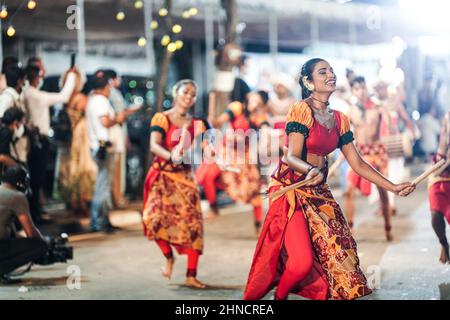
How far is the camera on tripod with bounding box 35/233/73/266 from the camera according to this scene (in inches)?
324

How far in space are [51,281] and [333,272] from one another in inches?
133

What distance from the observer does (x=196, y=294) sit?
7.40 m

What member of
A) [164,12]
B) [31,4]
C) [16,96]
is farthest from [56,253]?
[164,12]

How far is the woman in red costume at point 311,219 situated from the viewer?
5711 mm

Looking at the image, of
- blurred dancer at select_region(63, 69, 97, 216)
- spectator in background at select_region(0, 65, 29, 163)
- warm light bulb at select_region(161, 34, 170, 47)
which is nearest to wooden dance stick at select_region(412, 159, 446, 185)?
spectator in background at select_region(0, 65, 29, 163)

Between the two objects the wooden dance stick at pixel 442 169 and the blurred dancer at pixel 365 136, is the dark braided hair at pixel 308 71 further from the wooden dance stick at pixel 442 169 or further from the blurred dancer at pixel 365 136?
the blurred dancer at pixel 365 136

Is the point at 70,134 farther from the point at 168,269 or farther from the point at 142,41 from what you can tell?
the point at 168,269

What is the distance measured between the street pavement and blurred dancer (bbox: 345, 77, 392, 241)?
641 millimetres

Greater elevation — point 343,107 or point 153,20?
point 153,20

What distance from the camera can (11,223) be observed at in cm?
784

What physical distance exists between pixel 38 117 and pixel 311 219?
612 centimetres

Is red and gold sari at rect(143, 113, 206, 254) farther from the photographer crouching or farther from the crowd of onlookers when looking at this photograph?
the crowd of onlookers

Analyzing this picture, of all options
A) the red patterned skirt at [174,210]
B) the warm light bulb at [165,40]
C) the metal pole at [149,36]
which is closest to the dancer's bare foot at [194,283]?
the red patterned skirt at [174,210]
